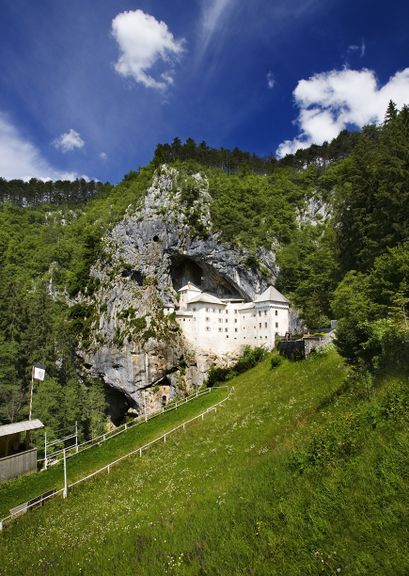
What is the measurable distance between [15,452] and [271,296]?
4602cm

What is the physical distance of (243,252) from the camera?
73.1m

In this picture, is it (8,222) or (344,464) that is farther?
(8,222)

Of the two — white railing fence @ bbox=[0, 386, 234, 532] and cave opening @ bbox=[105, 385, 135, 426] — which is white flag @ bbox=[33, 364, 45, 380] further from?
cave opening @ bbox=[105, 385, 135, 426]

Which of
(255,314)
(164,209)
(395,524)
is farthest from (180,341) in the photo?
(395,524)

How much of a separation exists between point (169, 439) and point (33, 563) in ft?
61.0

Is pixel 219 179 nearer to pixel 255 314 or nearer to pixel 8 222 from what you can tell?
pixel 255 314

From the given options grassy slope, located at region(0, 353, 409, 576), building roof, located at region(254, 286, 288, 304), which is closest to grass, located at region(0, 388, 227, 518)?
grassy slope, located at region(0, 353, 409, 576)

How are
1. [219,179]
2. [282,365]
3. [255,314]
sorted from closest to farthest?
[282,365]
[255,314]
[219,179]

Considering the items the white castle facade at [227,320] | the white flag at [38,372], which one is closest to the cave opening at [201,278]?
the white castle facade at [227,320]

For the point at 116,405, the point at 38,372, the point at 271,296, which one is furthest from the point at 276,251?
the point at 38,372

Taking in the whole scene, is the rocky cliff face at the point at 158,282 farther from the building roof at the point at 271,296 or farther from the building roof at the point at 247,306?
the building roof at the point at 271,296

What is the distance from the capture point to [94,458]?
30.7 meters

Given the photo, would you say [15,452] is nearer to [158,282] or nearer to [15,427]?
[15,427]

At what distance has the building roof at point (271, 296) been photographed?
65113 mm
